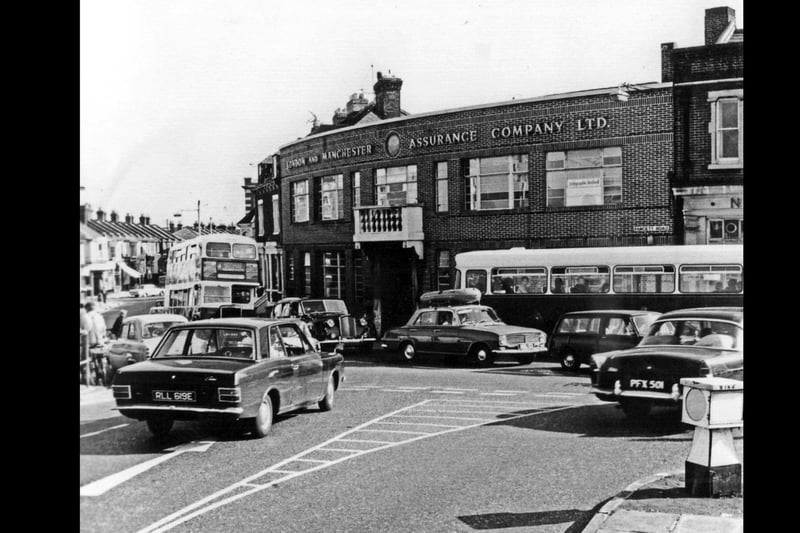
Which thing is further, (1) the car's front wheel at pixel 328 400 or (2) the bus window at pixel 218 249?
(1) the car's front wheel at pixel 328 400

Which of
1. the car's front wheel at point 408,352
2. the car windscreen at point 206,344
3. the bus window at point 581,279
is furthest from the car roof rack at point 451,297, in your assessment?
the car windscreen at point 206,344

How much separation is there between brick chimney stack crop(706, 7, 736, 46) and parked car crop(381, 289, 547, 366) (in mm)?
1464

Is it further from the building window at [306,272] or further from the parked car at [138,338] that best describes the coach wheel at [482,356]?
the parked car at [138,338]

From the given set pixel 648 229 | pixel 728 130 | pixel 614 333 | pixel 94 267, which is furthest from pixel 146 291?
pixel 728 130

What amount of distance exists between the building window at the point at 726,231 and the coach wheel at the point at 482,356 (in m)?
1.06

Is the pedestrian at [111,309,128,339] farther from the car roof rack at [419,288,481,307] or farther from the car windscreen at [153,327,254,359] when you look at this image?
the car roof rack at [419,288,481,307]

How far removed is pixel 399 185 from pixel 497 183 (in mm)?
441

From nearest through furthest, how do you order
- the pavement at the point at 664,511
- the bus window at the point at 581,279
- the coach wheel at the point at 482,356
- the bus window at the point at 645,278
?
the pavement at the point at 664,511 < the bus window at the point at 645,278 < the bus window at the point at 581,279 < the coach wheel at the point at 482,356

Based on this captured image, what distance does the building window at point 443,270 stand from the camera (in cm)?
335

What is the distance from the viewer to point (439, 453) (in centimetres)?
335

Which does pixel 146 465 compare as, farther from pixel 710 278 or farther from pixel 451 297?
pixel 710 278
